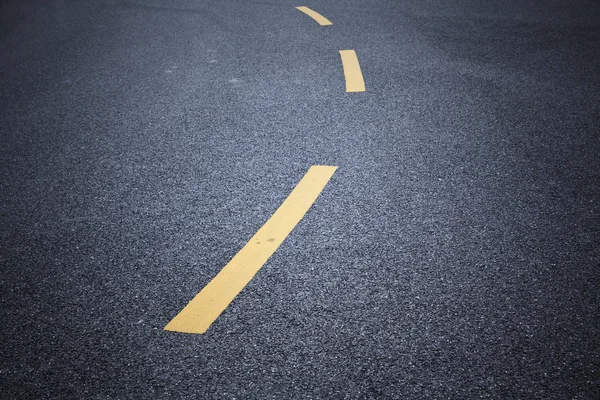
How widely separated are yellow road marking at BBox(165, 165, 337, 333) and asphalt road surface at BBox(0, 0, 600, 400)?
5 cm

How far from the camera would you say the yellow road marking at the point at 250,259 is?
275 centimetres

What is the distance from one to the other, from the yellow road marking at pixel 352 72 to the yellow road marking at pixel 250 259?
1.67 m

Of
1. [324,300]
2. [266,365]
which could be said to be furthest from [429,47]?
[266,365]

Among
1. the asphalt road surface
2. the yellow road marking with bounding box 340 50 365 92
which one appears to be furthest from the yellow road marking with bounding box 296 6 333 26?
the yellow road marking with bounding box 340 50 365 92

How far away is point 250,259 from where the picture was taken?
10.3 feet

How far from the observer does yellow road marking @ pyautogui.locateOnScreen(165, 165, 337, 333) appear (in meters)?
2.75

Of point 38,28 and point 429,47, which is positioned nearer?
point 429,47

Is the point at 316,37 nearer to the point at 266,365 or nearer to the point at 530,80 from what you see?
the point at 530,80

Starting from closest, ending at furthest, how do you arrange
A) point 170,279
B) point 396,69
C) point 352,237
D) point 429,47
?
point 170,279 → point 352,237 → point 396,69 → point 429,47

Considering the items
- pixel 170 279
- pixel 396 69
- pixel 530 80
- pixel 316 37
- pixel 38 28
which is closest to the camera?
pixel 170 279

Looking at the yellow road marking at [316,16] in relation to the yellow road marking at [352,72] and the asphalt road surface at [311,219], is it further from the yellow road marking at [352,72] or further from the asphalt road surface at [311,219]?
the yellow road marking at [352,72]

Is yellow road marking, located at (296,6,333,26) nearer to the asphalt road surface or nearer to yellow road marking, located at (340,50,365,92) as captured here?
the asphalt road surface

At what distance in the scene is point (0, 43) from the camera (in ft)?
24.3

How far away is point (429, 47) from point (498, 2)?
294 cm
